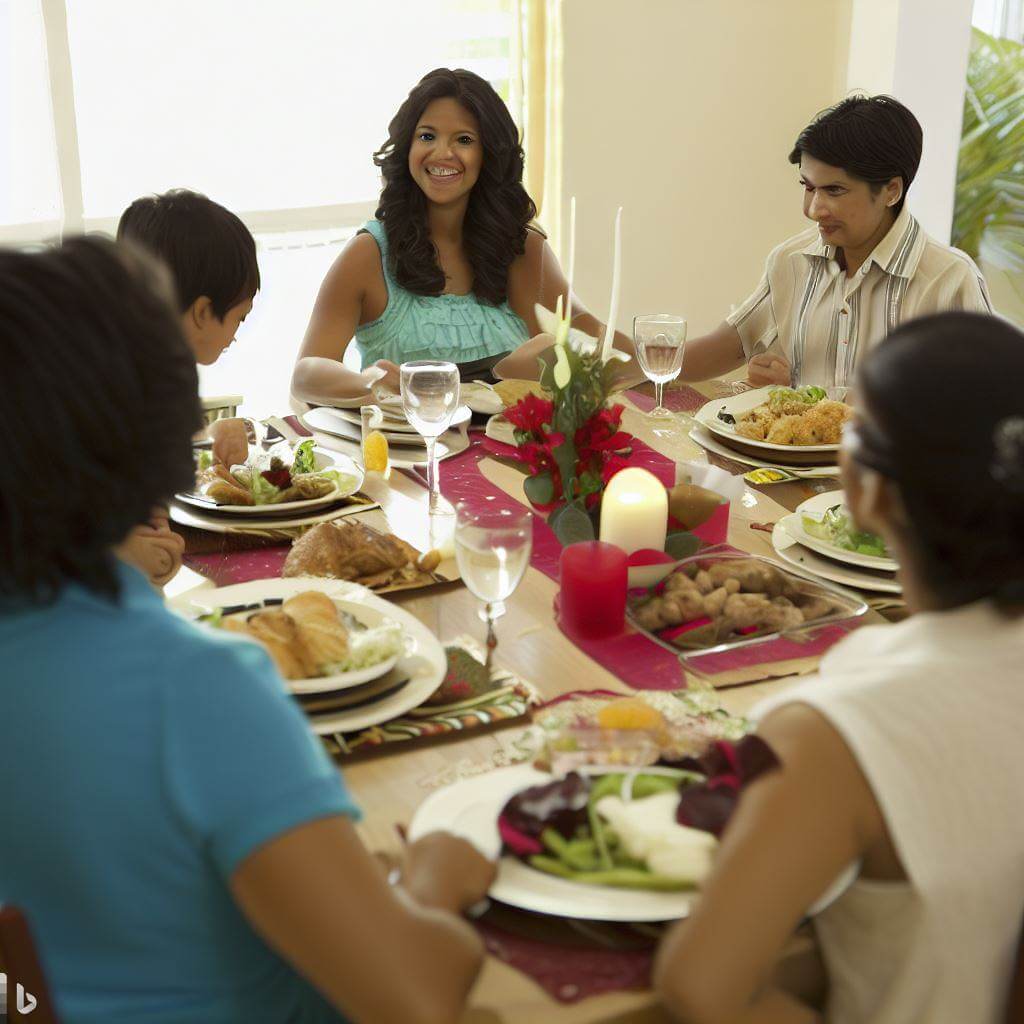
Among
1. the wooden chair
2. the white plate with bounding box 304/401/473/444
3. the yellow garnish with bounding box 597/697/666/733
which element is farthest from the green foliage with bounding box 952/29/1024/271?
the wooden chair

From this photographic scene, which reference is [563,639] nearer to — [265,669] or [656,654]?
[656,654]

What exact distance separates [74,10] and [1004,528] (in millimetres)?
3551

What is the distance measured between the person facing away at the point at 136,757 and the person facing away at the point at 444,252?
195 cm

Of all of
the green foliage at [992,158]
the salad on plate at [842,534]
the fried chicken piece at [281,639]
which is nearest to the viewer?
the fried chicken piece at [281,639]

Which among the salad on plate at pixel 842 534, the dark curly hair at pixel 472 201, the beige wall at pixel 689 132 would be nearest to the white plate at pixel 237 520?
the salad on plate at pixel 842 534

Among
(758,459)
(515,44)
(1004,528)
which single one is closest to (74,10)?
(515,44)

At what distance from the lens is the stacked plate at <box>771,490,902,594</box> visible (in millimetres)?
1694

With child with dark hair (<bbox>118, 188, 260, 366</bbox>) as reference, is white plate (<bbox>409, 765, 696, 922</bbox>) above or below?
below

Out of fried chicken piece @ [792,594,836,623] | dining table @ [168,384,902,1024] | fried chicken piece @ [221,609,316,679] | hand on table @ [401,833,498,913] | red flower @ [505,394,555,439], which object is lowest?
dining table @ [168,384,902,1024]

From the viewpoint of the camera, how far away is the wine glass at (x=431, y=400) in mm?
1976

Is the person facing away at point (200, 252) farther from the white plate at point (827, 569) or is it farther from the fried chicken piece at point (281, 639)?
the white plate at point (827, 569)

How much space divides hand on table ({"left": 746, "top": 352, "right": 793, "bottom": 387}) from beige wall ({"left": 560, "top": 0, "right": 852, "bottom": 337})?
1.86 m

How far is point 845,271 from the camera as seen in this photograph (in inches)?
112

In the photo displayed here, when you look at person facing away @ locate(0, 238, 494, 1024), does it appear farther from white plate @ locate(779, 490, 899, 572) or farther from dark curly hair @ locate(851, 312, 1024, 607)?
white plate @ locate(779, 490, 899, 572)
